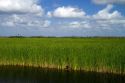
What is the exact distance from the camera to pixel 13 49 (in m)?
20.4

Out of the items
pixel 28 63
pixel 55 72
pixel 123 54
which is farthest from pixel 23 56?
pixel 123 54

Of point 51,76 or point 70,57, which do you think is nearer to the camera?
point 51,76

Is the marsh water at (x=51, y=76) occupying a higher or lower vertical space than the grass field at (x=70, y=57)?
lower

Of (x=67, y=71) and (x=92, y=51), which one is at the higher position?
(x=92, y=51)

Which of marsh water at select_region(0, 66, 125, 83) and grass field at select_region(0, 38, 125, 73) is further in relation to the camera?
grass field at select_region(0, 38, 125, 73)

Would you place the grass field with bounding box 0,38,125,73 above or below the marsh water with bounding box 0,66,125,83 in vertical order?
above

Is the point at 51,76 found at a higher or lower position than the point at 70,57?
lower

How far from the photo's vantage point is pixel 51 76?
648 inches

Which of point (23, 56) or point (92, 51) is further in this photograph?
point (23, 56)

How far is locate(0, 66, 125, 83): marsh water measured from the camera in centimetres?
1511

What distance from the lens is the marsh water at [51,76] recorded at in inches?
595

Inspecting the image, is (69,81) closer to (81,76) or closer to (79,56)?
(81,76)

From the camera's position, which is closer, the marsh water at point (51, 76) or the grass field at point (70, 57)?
the marsh water at point (51, 76)

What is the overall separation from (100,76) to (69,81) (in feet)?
6.54
